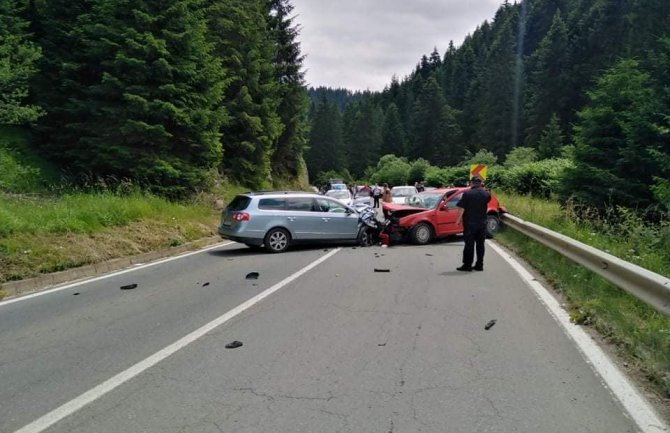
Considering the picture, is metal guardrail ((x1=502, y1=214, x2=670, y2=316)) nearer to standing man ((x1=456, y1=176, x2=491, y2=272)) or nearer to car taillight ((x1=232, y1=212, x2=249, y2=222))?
standing man ((x1=456, y1=176, x2=491, y2=272))

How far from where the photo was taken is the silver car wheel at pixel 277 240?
13.5m

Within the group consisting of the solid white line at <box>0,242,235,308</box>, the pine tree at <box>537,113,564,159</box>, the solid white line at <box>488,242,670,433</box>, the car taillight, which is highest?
the pine tree at <box>537,113,564,159</box>

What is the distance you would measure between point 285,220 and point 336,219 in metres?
1.58

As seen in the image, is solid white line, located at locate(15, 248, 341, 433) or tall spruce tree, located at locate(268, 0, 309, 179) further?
tall spruce tree, located at locate(268, 0, 309, 179)

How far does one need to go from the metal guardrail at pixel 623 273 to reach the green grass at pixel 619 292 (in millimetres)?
289

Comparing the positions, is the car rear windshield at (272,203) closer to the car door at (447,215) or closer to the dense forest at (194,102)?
the car door at (447,215)

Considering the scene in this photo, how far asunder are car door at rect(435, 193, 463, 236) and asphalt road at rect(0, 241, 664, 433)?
6445 millimetres

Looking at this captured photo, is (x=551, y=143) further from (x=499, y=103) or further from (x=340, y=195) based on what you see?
(x=340, y=195)

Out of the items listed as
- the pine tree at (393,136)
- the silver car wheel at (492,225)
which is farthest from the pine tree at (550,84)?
the silver car wheel at (492,225)

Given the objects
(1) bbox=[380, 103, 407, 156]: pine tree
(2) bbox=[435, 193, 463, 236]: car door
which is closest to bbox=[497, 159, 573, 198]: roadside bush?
(2) bbox=[435, 193, 463, 236]: car door

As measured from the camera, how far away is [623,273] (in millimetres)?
5836

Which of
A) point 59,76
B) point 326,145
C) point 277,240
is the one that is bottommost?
point 277,240

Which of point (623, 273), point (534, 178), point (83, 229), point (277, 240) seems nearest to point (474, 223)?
point (623, 273)

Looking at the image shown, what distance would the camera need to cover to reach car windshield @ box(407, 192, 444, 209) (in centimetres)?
1559
